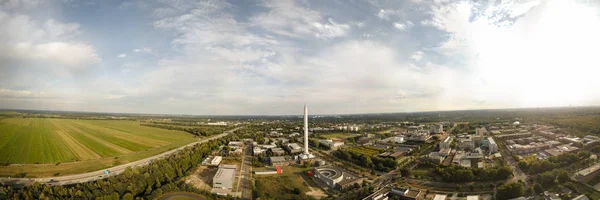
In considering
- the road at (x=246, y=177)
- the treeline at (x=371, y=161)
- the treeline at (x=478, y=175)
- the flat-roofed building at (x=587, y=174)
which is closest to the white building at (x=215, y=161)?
the road at (x=246, y=177)

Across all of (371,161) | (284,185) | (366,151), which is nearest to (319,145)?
(366,151)

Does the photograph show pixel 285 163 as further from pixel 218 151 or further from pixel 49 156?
pixel 49 156

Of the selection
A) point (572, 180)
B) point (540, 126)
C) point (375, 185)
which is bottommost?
point (375, 185)

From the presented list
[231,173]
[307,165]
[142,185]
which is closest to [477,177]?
[307,165]

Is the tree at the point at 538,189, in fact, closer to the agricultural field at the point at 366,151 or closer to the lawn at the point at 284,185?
the lawn at the point at 284,185

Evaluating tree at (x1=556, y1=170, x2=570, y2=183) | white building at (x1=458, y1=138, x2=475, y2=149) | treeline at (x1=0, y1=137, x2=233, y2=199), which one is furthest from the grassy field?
white building at (x1=458, y1=138, x2=475, y2=149)

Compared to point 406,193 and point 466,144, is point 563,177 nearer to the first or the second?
point 406,193
